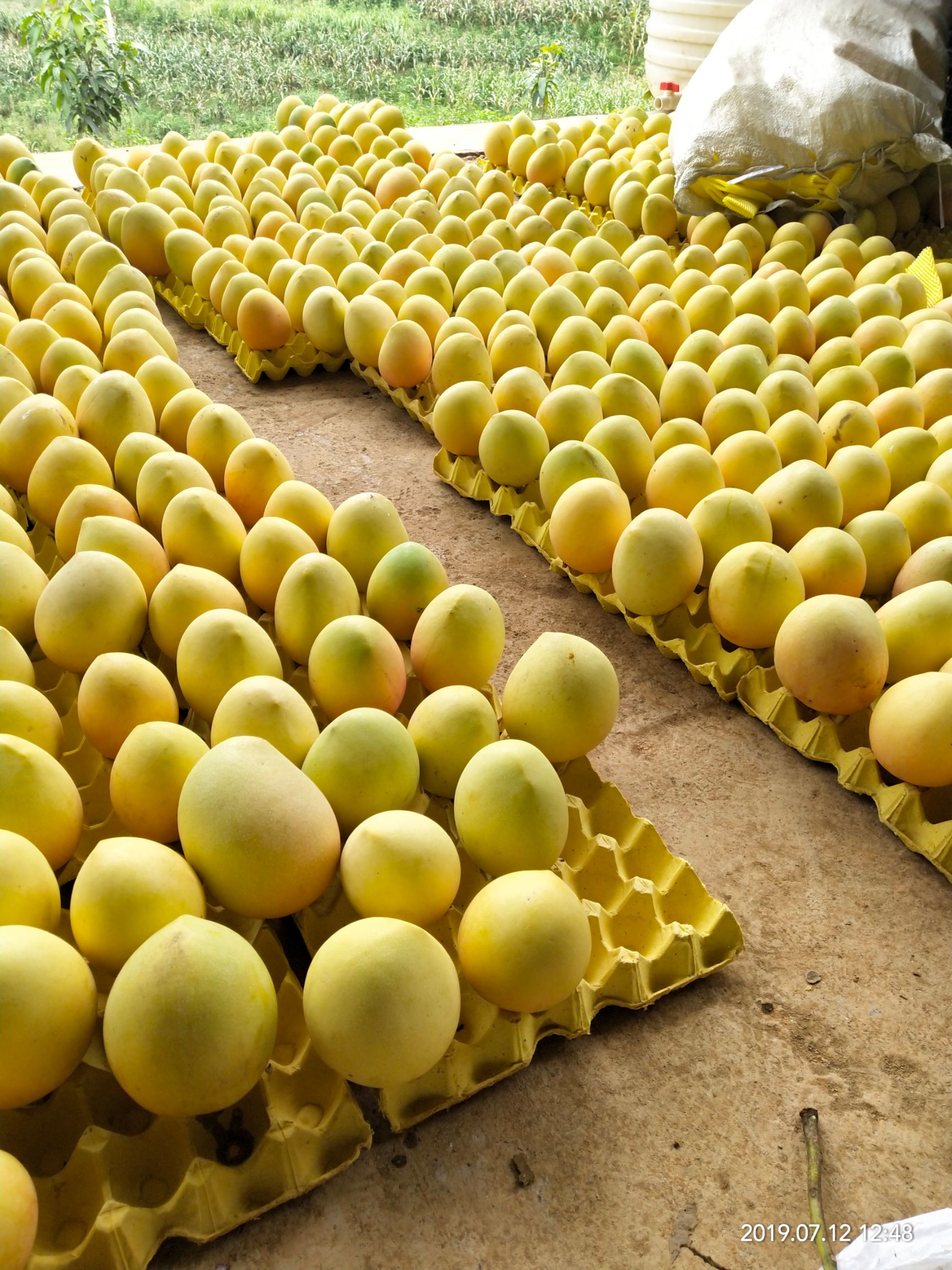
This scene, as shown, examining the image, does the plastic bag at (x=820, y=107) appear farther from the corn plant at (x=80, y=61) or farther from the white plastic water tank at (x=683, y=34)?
the corn plant at (x=80, y=61)

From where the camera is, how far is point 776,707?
5.15 ft

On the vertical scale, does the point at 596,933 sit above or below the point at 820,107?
below

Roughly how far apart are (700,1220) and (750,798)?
2.13 feet

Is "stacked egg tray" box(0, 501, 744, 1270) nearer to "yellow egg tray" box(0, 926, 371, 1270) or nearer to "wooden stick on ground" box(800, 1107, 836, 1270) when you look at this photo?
"yellow egg tray" box(0, 926, 371, 1270)

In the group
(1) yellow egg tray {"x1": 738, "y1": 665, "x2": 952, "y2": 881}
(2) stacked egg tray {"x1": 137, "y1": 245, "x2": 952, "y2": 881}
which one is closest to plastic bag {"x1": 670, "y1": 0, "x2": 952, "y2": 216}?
(2) stacked egg tray {"x1": 137, "y1": 245, "x2": 952, "y2": 881}

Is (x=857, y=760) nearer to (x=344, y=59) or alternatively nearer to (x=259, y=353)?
(x=259, y=353)

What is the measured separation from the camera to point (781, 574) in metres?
1.54

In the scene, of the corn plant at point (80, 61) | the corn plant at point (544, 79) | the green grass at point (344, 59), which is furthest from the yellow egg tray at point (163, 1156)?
the corn plant at point (544, 79)

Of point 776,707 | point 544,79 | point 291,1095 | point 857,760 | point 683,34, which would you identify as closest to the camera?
point 291,1095

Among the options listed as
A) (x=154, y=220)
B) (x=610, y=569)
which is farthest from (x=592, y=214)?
(x=610, y=569)

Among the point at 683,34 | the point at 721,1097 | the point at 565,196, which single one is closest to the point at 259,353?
the point at 565,196

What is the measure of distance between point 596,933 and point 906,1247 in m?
0.45

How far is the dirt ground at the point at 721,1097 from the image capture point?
0.96m

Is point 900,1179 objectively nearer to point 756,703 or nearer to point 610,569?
point 756,703
